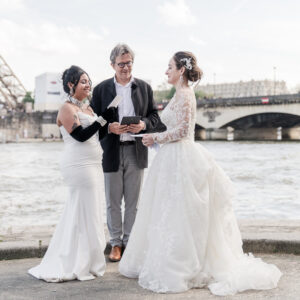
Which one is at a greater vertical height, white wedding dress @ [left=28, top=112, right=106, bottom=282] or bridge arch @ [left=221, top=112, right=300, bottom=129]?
bridge arch @ [left=221, top=112, right=300, bottom=129]

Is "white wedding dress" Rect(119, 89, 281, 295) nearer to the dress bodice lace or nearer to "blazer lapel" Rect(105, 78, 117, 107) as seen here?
the dress bodice lace

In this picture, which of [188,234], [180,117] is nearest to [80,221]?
[188,234]

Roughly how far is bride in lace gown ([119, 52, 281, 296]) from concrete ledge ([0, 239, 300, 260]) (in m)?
0.73

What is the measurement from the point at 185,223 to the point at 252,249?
1176 millimetres

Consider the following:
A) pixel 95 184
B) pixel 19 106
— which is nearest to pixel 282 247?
pixel 95 184

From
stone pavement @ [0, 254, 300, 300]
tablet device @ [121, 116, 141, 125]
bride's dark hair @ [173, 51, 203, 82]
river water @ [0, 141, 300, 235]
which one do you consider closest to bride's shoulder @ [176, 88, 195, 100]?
bride's dark hair @ [173, 51, 203, 82]

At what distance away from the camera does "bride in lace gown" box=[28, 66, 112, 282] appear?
12.0 ft

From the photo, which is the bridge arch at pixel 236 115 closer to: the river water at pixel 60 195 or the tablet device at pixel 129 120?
the river water at pixel 60 195

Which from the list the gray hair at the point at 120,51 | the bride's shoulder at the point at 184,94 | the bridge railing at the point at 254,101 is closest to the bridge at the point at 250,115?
the bridge railing at the point at 254,101

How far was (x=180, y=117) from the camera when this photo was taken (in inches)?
141

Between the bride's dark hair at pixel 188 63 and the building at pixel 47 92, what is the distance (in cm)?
5999

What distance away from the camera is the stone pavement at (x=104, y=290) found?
3.21m

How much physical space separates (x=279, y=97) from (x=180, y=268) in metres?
44.1

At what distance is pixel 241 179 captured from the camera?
557 inches
